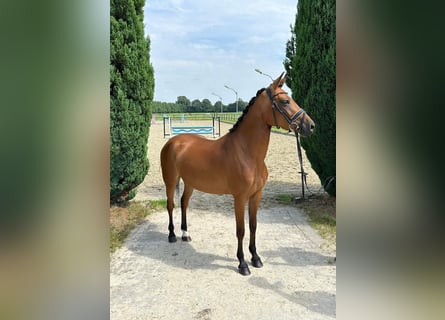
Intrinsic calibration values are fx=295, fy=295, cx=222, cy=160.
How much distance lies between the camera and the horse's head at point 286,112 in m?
2.90

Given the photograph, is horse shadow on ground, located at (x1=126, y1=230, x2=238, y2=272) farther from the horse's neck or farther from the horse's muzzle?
the horse's muzzle

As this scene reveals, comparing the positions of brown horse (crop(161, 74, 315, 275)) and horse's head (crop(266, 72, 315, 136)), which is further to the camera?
brown horse (crop(161, 74, 315, 275))

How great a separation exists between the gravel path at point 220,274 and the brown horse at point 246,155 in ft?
1.23

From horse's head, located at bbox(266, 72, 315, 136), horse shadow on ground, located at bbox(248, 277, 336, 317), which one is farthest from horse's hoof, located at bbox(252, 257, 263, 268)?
horse's head, located at bbox(266, 72, 315, 136)

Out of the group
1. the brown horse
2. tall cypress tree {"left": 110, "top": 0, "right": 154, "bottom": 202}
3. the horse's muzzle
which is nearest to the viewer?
the horse's muzzle

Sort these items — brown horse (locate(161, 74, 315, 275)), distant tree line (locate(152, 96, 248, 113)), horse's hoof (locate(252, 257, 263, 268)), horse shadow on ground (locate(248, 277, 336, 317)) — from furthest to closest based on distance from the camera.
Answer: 1. distant tree line (locate(152, 96, 248, 113))
2. horse's hoof (locate(252, 257, 263, 268))
3. brown horse (locate(161, 74, 315, 275))
4. horse shadow on ground (locate(248, 277, 336, 317))

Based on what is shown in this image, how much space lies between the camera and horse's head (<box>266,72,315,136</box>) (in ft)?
9.52
